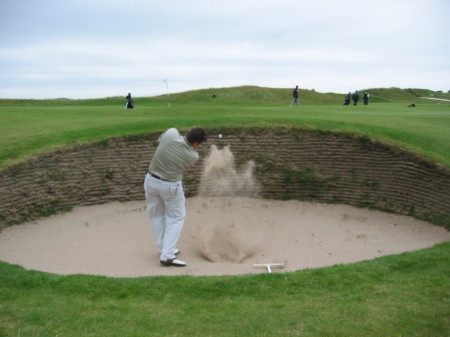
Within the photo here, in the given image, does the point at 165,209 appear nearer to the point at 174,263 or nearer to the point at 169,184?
the point at 169,184

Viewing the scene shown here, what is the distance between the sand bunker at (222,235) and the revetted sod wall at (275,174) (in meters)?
0.39

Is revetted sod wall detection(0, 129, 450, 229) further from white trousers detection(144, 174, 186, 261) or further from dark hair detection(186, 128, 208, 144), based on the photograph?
dark hair detection(186, 128, 208, 144)

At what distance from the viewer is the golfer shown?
843 centimetres

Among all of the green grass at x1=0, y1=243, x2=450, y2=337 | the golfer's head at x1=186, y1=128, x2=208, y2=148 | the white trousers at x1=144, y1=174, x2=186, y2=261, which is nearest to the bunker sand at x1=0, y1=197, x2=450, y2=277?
the white trousers at x1=144, y1=174, x2=186, y2=261

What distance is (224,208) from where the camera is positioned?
45.8 feet

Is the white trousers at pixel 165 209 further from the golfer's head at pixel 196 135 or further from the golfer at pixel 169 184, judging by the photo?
the golfer's head at pixel 196 135

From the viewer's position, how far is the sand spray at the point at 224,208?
1076cm

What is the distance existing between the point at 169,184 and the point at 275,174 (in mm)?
6374

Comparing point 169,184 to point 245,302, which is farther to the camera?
point 169,184

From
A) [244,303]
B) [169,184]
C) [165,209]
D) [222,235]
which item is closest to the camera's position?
[244,303]

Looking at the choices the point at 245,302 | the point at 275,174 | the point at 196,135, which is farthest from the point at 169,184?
the point at 275,174

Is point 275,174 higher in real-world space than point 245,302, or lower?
higher

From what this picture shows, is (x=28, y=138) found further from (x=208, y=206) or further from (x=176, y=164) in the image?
(x=176, y=164)

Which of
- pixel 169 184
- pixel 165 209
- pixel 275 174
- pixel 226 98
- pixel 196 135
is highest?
pixel 196 135
